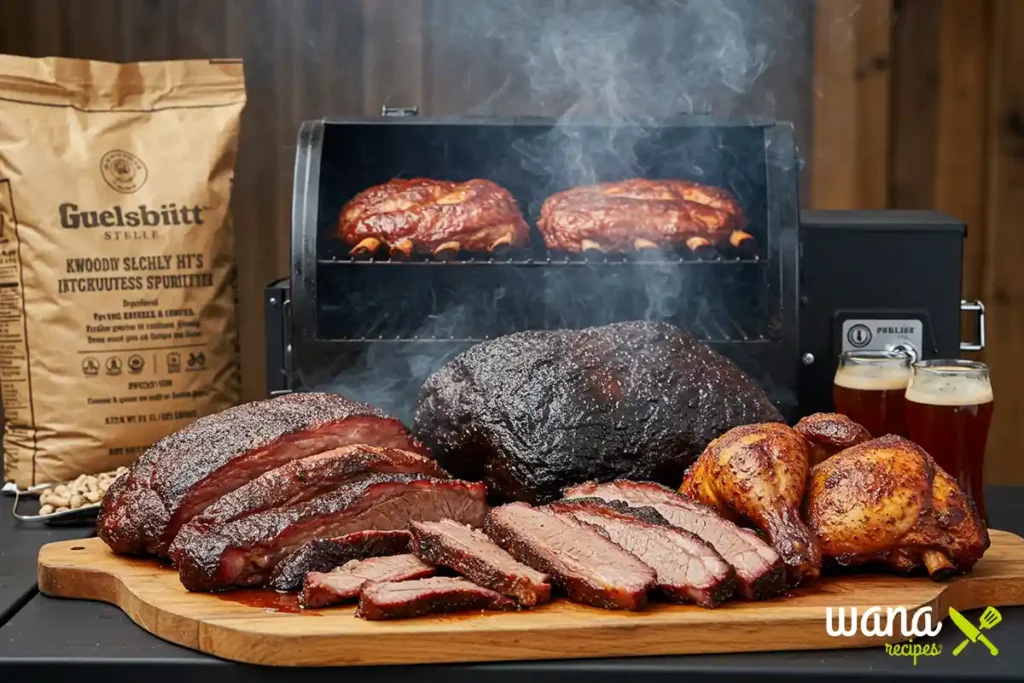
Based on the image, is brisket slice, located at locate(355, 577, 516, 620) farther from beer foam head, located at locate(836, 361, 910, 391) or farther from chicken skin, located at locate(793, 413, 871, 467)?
beer foam head, located at locate(836, 361, 910, 391)

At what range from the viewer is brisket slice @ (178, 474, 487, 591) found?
1.88 m

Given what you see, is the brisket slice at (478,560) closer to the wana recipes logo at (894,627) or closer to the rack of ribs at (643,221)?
the wana recipes logo at (894,627)

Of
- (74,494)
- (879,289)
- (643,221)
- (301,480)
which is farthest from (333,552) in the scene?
(879,289)

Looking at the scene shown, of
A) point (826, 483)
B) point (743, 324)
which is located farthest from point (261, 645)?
point (743, 324)

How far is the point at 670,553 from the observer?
186 centimetres

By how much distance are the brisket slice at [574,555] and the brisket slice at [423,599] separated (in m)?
0.10

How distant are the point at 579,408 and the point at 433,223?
764mm

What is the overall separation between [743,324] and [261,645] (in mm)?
1660

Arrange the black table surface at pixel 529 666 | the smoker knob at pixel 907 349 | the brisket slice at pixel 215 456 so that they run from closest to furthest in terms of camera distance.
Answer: the black table surface at pixel 529 666 → the brisket slice at pixel 215 456 → the smoker knob at pixel 907 349

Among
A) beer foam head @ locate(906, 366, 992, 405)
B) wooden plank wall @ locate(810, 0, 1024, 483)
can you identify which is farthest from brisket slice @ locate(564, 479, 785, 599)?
wooden plank wall @ locate(810, 0, 1024, 483)

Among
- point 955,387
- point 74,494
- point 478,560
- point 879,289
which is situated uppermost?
point 879,289

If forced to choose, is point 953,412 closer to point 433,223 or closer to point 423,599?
point 423,599

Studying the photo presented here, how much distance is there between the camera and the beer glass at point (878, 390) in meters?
2.42

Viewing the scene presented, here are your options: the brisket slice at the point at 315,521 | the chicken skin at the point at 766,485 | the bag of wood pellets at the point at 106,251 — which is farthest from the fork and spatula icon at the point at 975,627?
the bag of wood pellets at the point at 106,251
